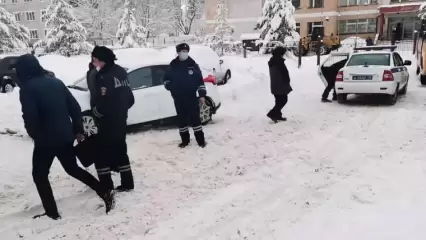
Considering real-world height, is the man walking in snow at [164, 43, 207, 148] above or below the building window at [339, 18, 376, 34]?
below

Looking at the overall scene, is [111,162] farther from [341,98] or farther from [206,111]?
[341,98]

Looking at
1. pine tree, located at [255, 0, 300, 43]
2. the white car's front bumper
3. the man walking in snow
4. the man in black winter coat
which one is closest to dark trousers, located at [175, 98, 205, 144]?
the man walking in snow

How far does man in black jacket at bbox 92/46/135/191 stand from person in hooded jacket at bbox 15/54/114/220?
301mm

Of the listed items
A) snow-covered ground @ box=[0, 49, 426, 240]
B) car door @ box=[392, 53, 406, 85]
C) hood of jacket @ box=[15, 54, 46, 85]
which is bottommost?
snow-covered ground @ box=[0, 49, 426, 240]

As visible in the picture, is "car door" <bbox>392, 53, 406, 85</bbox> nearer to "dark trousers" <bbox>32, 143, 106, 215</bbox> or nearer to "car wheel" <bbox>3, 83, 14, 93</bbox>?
"dark trousers" <bbox>32, 143, 106, 215</bbox>

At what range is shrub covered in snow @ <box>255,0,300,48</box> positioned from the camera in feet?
90.9

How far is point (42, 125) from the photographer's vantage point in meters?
3.94

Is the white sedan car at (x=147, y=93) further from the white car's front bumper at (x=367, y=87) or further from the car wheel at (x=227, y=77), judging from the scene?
the car wheel at (x=227, y=77)

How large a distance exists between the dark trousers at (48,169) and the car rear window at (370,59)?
353 inches

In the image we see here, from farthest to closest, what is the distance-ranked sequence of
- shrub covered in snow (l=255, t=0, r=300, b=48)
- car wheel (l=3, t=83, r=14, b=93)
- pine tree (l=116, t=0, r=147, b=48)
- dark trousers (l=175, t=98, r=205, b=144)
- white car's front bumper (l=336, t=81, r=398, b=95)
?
pine tree (l=116, t=0, r=147, b=48) < shrub covered in snow (l=255, t=0, r=300, b=48) < car wheel (l=3, t=83, r=14, b=93) < white car's front bumper (l=336, t=81, r=398, b=95) < dark trousers (l=175, t=98, r=205, b=144)

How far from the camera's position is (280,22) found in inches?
1088

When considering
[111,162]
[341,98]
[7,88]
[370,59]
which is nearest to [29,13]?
[7,88]

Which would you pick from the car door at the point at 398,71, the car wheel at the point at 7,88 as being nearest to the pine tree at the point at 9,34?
the car wheel at the point at 7,88

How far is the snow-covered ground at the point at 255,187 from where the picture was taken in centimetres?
389
